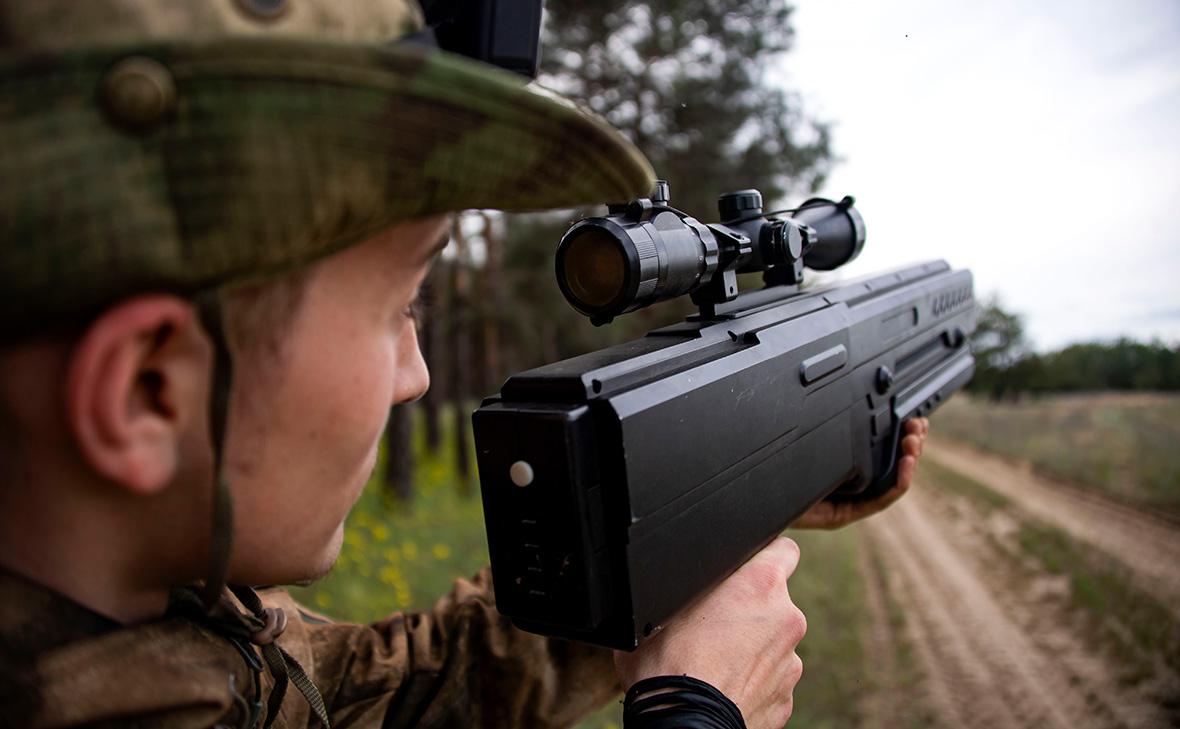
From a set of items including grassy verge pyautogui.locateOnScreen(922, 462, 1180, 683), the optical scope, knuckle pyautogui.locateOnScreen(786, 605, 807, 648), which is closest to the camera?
the optical scope

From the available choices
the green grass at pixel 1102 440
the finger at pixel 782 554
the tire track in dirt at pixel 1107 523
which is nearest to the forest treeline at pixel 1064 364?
the green grass at pixel 1102 440

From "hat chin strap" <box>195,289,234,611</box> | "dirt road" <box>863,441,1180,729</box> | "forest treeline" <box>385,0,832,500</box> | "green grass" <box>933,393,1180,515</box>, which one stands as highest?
"forest treeline" <box>385,0,832,500</box>

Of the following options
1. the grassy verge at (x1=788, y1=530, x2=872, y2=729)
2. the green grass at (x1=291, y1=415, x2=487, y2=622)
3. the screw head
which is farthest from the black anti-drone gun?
the grassy verge at (x1=788, y1=530, x2=872, y2=729)

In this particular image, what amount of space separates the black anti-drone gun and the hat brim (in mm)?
481

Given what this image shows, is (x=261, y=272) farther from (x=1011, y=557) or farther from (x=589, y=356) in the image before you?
(x=1011, y=557)

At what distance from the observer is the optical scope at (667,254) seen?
1459mm

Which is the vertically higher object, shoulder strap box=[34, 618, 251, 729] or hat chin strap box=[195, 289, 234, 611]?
hat chin strap box=[195, 289, 234, 611]

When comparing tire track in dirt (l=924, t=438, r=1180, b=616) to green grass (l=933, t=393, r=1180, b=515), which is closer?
tire track in dirt (l=924, t=438, r=1180, b=616)

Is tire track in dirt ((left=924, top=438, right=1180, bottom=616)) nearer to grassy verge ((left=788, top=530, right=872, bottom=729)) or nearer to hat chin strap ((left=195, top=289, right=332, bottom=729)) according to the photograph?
grassy verge ((left=788, top=530, right=872, bottom=729))

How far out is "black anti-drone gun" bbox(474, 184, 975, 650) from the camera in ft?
3.97

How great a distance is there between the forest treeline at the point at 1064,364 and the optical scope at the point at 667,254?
6661 millimetres

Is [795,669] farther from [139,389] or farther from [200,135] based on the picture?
[200,135]

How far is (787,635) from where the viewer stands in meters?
1.58

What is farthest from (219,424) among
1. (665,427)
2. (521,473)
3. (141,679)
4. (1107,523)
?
(1107,523)
